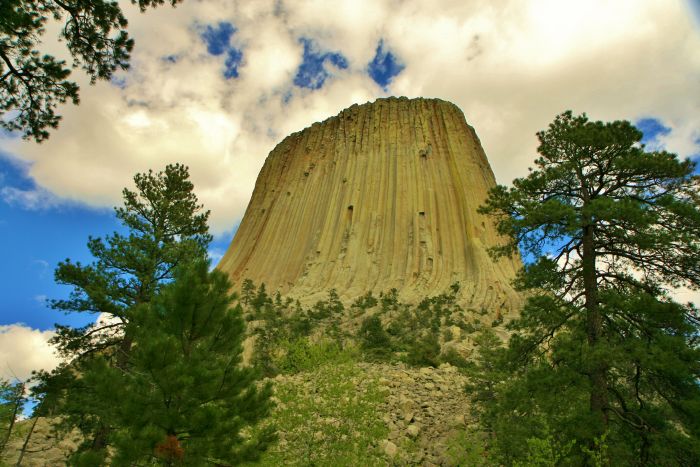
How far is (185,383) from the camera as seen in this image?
650 cm

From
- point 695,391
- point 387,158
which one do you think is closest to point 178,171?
point 695,391

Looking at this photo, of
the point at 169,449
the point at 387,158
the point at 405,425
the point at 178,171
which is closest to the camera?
the point at 169,449

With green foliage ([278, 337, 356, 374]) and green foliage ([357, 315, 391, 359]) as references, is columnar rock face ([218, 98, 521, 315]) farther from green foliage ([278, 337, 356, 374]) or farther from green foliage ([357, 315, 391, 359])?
green foliage ([278, 337, 356, 374])

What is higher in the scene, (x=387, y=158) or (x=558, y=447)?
(x=387, y=158)

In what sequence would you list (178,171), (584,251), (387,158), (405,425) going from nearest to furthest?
1. (584,251)
2. (405,425)
3. (178,171)
4. (387,158)

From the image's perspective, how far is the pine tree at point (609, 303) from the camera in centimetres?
719

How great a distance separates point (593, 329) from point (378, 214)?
27871mm

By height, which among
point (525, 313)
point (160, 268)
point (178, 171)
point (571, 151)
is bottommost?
point (525, 313)

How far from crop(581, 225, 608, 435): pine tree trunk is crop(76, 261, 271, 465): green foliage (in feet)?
18.5

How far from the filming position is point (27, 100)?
6.94 meters

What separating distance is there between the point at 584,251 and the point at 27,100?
9.96m

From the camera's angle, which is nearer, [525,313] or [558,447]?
[558,447]

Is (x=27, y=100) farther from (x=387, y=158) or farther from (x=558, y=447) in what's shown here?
(x=387, y=158)

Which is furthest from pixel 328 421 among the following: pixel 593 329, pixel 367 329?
pixel 367 329
